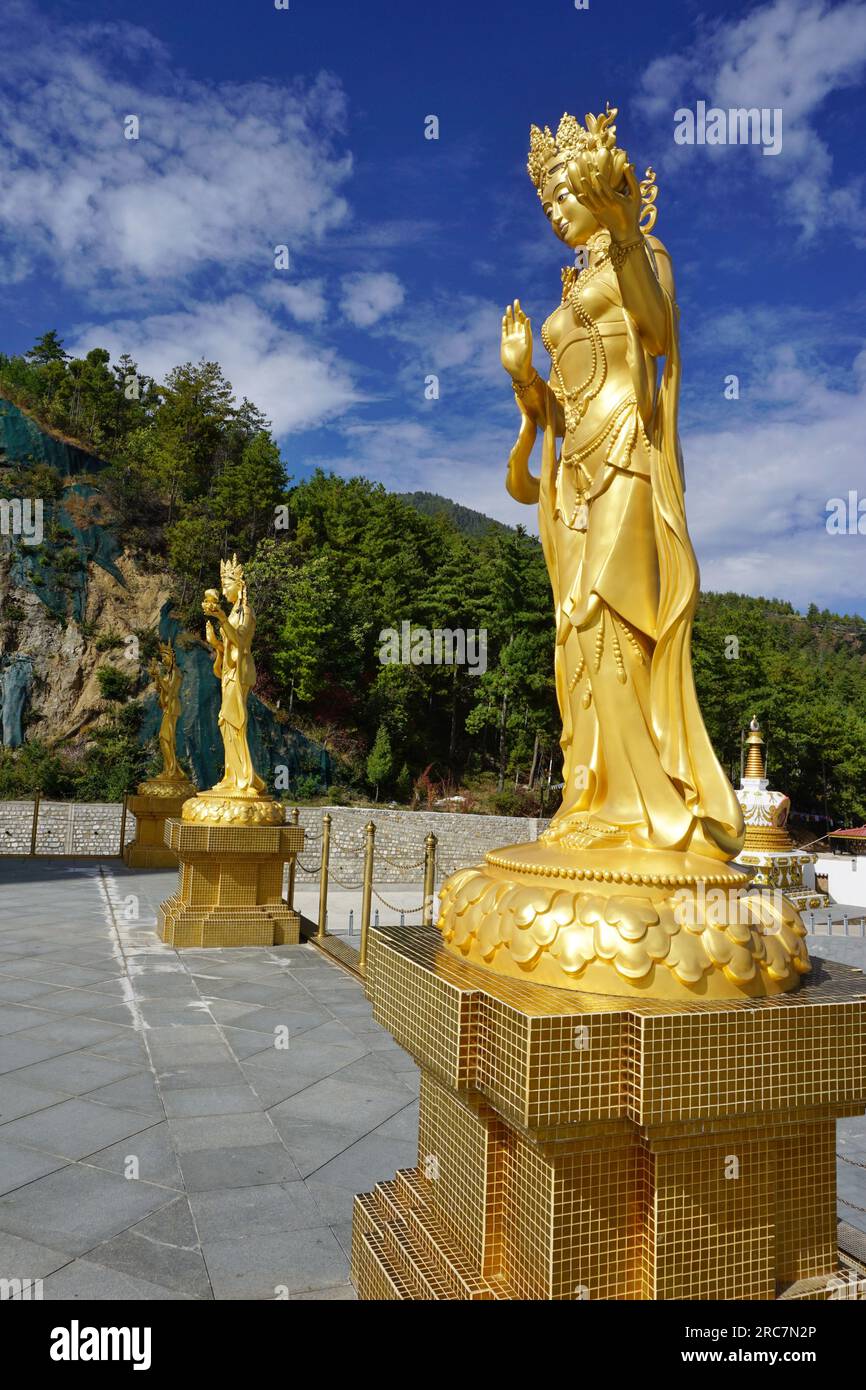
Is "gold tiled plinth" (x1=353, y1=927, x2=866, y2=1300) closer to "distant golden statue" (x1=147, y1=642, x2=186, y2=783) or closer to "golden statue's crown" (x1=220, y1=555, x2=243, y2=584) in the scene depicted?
"golden statue's crown" (x1=220, y1=555, x2=243, y2=584)

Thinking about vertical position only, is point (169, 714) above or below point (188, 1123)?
above

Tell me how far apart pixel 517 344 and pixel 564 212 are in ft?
1.34

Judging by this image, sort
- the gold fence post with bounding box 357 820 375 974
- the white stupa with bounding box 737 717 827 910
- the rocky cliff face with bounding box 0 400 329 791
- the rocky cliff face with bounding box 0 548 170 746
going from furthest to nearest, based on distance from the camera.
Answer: the rocky cliff face with bounding box 0 548 170 746, the rocky cliff face with bounding box 0 400 329 791, the white stupa with bounding box 737 717 827 910, the gold fence post with bounding box 357 820 375 974

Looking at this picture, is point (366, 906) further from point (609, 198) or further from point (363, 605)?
point (363, 605)

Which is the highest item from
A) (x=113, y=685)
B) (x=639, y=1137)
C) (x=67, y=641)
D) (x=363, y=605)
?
(x=363, y=605)

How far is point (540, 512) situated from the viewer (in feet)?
9.54

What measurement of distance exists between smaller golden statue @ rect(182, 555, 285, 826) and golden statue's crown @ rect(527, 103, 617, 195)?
5782 millimetres

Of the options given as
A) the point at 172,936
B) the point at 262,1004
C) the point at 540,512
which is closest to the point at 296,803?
the point at 172,936

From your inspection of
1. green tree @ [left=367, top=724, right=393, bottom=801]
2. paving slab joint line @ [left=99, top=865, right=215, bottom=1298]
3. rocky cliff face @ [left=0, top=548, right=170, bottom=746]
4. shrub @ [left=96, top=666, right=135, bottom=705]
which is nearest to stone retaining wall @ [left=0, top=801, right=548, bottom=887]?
green tree @ [left=367, top=724, right=393, bottom=801]

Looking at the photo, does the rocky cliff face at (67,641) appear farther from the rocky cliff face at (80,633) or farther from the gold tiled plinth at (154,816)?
the gold tiled plinth at (154,816)

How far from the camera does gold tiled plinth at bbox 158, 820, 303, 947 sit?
7703 mm

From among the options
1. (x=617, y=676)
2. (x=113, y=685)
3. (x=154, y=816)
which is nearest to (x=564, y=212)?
(x=617, y=676)

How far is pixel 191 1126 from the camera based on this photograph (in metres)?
3.78
